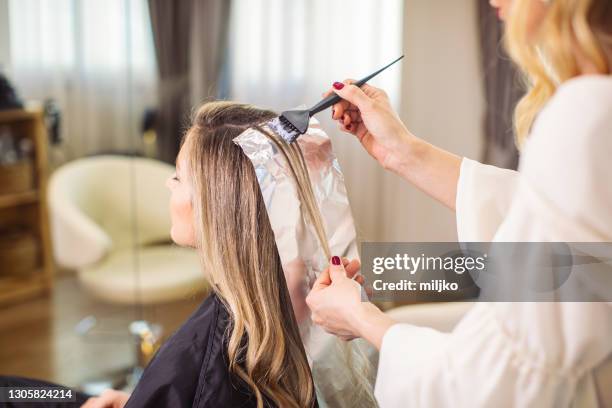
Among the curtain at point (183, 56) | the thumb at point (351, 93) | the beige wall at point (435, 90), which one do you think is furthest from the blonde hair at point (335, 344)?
the curtain at point (183, 56)

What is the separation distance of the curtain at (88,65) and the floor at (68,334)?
47 centimetres

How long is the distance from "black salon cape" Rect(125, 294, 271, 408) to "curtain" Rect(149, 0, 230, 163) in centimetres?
113

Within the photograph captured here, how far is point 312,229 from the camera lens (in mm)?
1004

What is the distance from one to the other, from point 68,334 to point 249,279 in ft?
4.65

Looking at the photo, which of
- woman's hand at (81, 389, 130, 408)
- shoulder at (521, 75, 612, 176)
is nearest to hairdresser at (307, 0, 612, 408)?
shoulder at (521, 75, 612, 176)

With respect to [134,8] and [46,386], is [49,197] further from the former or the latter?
[46,386]

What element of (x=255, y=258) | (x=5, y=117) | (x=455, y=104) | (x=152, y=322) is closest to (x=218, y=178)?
(x=255, y=258)

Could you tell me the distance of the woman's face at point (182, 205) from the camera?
43.9 inches

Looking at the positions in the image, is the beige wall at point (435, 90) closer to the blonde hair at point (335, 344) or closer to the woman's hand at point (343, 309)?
the blonde hair at point (335, 344)

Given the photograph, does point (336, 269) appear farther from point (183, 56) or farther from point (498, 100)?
point (183, 56)

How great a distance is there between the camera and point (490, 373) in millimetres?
699

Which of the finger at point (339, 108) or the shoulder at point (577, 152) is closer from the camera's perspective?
the shoulder at point (577, 152)

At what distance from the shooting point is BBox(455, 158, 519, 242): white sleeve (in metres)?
0.94

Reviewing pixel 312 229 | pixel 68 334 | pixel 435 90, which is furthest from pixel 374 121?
pixel 68 334
